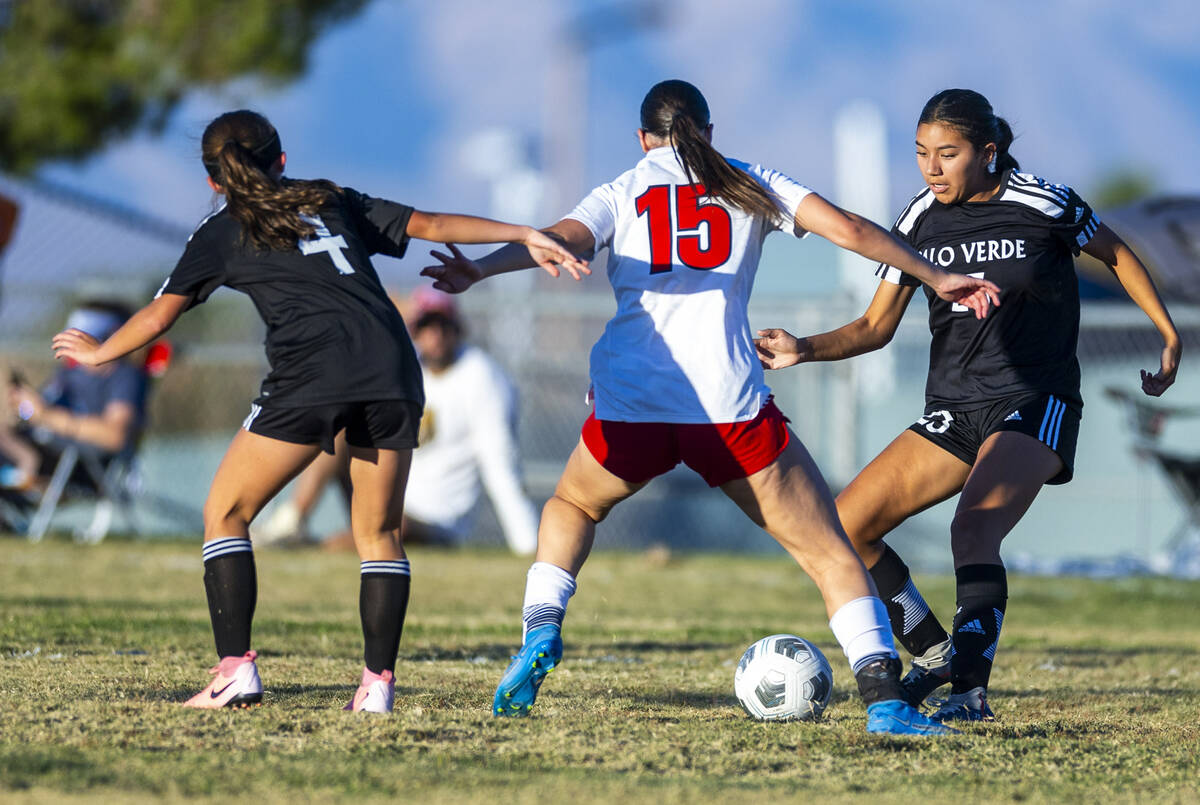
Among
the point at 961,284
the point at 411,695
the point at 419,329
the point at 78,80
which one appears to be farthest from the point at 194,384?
the point at 961,284

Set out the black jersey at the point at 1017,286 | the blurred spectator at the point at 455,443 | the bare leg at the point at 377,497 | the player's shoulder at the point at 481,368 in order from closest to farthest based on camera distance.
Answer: the bare leg at the point at 377,497 → the black jersey at the point at 1017,286 → the blurred spectator at the point at 455,443 → the player's shoulder at the point at 481,368

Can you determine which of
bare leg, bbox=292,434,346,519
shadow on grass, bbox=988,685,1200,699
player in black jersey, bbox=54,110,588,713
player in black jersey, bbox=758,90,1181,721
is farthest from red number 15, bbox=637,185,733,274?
bare leg, bbox=292,434,346,519

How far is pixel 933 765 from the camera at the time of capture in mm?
3508

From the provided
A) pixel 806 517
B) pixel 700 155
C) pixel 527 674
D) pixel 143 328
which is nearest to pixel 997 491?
pixel 806 517

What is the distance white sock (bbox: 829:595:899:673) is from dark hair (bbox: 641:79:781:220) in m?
1.13

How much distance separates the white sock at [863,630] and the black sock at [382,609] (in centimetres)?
124

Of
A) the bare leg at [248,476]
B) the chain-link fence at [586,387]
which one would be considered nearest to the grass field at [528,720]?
the bare leg at [248,476]

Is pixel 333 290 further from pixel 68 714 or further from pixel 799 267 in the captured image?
pixel 799 267

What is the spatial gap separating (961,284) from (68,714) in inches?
106

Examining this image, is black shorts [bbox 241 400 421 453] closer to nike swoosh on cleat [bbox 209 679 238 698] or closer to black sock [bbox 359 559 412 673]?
black sock [bbox 359 559 412 673]

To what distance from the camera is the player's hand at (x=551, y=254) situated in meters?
3.92

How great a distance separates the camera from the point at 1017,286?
453cm

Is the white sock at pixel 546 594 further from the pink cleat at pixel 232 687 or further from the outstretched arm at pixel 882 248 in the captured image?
the outstretched arm at pixel 882 248

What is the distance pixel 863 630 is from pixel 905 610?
0.83 meters
